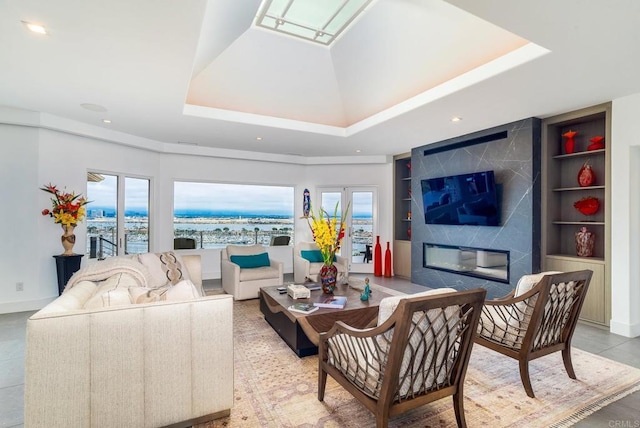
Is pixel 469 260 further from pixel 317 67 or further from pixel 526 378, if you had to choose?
pixel 317 67

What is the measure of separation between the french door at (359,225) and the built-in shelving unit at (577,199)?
11.0 feet

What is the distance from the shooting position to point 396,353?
1543 millimetres

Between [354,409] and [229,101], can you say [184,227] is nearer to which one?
[229,101]

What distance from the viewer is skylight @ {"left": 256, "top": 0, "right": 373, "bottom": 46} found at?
10.7 feet

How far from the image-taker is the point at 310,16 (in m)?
3.50

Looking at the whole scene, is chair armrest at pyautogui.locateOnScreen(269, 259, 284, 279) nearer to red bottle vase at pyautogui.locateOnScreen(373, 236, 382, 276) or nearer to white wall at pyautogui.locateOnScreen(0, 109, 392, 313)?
white wall at pyautogui.locateOnScreen(0, 109, 392, 313)

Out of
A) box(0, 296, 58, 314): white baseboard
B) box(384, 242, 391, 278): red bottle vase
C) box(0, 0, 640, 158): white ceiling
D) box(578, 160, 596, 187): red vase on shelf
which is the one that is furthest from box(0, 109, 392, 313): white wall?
box(578, 160, 596, 187): red vase on shelf

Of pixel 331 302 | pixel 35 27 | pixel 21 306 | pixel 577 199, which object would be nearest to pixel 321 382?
pixel 331 302

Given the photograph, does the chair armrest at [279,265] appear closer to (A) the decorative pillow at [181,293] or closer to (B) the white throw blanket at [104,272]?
(B) the white throw blanket at [104,272]

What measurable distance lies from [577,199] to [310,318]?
13.1ft

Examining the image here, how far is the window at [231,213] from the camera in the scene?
254 inches

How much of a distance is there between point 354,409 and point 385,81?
3644 millimetres

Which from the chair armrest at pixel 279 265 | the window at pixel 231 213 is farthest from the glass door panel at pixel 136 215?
the chair armrest at pixel 279 265

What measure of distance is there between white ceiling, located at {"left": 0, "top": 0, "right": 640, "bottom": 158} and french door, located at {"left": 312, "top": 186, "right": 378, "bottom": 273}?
175 centimetres
